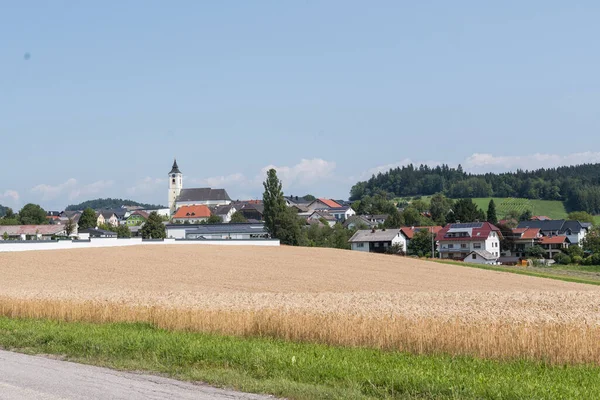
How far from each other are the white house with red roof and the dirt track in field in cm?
4689

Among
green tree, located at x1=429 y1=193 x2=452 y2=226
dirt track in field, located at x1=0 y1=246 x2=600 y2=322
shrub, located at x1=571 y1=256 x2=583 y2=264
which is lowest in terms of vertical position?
shrub, located at x1=571 y1=256 x2=583 y2=264

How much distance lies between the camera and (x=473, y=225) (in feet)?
400

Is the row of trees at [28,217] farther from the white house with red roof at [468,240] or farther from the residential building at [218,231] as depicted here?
the white house with red roof at [468,240]

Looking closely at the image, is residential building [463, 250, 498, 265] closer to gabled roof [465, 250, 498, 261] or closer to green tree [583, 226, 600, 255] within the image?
gabled roof [465, 250, 498, 261]

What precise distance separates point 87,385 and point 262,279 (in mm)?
A: 39560

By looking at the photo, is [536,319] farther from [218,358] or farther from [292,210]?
[292,210]

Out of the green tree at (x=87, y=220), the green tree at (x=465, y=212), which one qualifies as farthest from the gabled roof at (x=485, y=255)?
the green tree at (x=87, y=220)

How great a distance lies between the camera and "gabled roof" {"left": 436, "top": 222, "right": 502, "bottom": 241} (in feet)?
390

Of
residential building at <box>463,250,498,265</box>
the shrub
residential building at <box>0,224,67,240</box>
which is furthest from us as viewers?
residential building at <box>0,224,67,240</box>

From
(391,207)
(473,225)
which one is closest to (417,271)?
(473,225)

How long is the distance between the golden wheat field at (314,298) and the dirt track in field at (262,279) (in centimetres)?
9

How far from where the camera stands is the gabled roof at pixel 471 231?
119000 millimetres

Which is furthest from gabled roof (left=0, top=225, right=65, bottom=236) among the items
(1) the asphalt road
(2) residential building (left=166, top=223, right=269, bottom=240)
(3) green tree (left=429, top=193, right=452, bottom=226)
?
(1) the asphalt road

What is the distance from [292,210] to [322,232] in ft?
60.6
